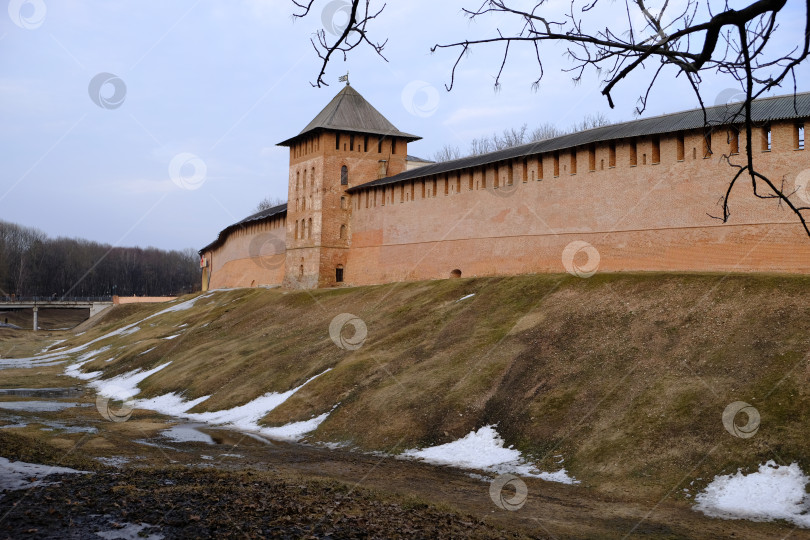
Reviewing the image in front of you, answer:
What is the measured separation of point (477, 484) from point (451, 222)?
74.2 ft

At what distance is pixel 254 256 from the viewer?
57.6 meters

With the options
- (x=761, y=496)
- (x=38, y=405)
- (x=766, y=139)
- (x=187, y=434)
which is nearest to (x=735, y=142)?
(x=766, y=139)

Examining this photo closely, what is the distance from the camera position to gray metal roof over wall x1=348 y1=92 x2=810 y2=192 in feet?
76.4

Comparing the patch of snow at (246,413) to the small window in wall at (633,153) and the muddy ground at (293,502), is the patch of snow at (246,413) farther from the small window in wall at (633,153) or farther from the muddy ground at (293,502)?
the small window in wall at (633,153)

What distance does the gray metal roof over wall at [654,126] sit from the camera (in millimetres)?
23297

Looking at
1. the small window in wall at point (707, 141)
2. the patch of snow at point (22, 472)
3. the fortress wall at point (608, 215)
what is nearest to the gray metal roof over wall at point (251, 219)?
the fortress wall at point (608, 215)

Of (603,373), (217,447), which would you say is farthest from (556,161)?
(217,447)

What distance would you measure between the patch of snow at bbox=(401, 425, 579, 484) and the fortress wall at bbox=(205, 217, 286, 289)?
114ft

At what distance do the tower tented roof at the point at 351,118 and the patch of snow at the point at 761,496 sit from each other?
36246mm

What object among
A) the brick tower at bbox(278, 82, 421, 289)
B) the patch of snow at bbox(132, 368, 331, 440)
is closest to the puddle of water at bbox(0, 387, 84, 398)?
the patch of snow at bbox(132, 368, 331, 440)

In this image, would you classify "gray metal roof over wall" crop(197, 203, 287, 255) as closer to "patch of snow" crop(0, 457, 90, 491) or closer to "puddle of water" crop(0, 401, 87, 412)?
"puddle of water" crop(0, 401, 87, 412)

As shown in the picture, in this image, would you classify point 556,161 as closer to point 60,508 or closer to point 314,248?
point 314,248

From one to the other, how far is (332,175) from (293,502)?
120ft

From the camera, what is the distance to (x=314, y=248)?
45.1 meters
